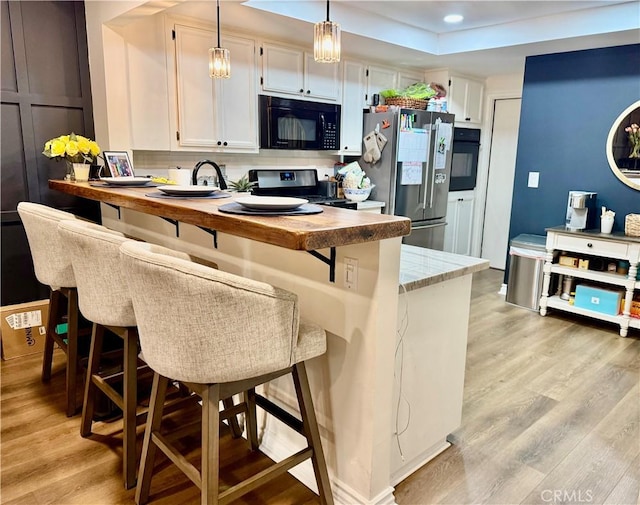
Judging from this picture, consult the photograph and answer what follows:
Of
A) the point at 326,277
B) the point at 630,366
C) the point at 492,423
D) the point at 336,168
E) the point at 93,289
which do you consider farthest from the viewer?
the point at 336,168

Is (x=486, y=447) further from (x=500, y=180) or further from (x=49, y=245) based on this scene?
(x=500, y=180)

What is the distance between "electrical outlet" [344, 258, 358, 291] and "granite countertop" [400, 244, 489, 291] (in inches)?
8.0

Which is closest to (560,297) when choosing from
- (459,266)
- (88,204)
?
(459,266)

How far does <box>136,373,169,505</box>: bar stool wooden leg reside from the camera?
1682mm

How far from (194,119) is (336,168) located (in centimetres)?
169

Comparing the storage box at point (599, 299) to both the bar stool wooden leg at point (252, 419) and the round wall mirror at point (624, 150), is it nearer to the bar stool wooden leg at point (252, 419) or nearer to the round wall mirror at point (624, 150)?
the round wall mirror at point (624, 150)

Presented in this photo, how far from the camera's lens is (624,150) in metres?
3.88

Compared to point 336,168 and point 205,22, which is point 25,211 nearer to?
point 205,22

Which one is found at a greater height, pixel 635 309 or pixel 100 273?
pixel 100 273

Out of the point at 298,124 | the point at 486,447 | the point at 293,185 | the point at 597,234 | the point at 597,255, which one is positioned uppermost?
the point at 298,124

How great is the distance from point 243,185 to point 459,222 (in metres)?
2.97

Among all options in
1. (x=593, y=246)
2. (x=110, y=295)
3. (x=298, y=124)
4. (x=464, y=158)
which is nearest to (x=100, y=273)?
(x=110, y=295)

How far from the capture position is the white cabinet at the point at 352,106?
170 inches

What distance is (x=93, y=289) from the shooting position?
185 cm
